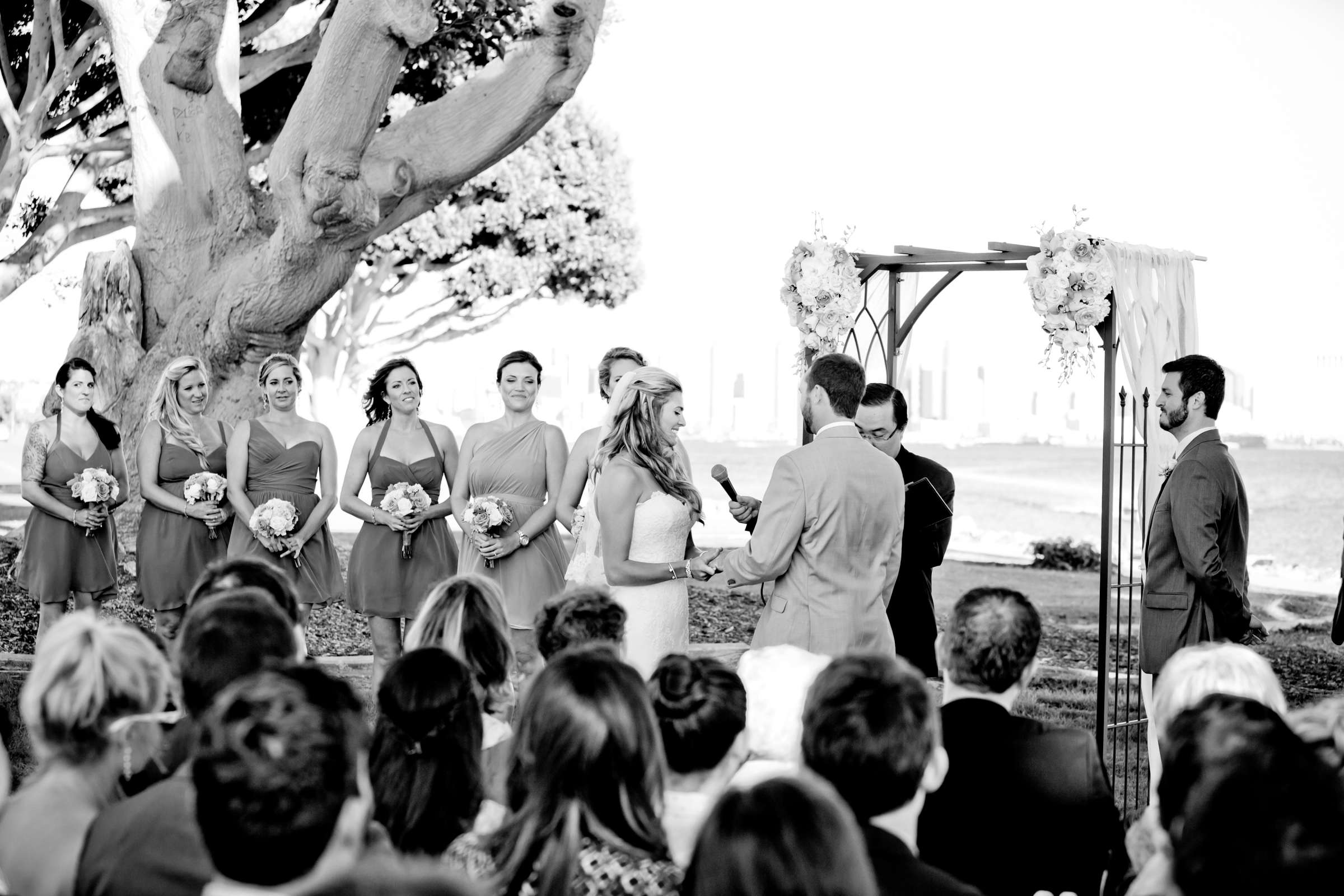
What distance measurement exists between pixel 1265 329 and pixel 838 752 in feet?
142

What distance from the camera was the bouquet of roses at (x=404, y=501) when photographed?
6.79 meters

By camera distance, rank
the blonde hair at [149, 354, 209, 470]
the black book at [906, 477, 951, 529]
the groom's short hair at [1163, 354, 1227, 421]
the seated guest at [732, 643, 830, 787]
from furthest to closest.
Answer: the blonde hair at [149, 354, 209, 470]
the black book at [906, 477, 951, 529]
the groom's short hair at [1163, 354, 1227, 421]
the seated guest at [732, 643, 830, 787]

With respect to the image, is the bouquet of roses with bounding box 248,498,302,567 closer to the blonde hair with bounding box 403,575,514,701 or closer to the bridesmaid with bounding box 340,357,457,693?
the bridesmaid with bounding box 340,357,457,693

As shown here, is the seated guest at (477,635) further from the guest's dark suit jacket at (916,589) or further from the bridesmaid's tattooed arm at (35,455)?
the bridesmaid's tattooed arm at (35,455)

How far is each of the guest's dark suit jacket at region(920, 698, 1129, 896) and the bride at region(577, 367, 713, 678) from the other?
241 cm

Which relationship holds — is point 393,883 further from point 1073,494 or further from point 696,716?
point 1073,494

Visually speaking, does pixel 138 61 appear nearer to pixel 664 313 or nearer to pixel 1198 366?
pixel 1198 366

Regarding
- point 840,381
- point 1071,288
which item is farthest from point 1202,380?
point 840,381

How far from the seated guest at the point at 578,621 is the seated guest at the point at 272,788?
1.83m

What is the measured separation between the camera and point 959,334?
4759 cm

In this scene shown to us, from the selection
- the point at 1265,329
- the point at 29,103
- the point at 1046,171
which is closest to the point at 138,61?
the point at 29,103

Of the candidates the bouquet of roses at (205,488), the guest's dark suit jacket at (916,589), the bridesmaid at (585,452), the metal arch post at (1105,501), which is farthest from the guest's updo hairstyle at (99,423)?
the metal arch post at (1105,501)

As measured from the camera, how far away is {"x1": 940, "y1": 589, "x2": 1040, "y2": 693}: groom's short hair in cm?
305

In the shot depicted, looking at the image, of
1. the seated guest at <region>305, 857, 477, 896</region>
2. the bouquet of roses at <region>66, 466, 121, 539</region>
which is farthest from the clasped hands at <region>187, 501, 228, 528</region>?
the seated guest at <region>305, 857, 477, 896</region>
